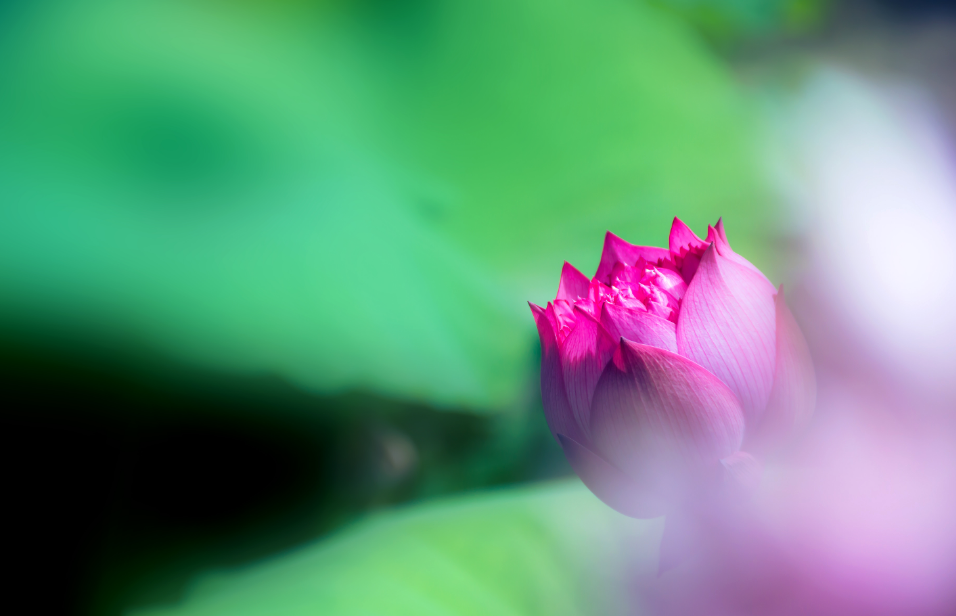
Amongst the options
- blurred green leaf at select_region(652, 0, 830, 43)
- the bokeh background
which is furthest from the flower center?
blurred green leaf at select_region(652, 0, 830, 43)

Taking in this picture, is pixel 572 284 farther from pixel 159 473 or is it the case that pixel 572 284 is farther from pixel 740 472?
pixel 159 473

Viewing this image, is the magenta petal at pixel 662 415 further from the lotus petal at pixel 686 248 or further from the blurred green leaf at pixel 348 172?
the blurred green leaf at pixel 348 172

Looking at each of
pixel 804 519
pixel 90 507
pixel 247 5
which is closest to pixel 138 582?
pixel 90 507

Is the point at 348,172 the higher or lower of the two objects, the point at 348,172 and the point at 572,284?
the higher

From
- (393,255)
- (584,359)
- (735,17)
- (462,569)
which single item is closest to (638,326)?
(584,359)

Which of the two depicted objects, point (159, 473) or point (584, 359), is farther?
point (159, 473)

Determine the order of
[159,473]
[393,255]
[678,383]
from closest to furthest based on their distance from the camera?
1. [678,383]
2. [159,473]
3. [393,255]

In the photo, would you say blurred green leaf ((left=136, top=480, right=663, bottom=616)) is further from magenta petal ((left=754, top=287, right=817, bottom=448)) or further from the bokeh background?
magenta petal ((left=754, top=287, right=817, bottom=448))

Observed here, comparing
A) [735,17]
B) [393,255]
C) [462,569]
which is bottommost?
[462,569]
